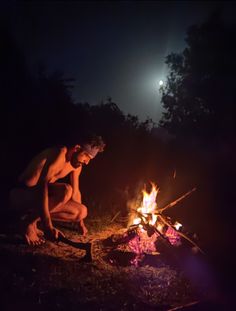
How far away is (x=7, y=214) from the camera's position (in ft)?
21.8

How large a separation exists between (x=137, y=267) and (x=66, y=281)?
1.17m

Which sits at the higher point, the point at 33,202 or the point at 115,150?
the point at 115,150

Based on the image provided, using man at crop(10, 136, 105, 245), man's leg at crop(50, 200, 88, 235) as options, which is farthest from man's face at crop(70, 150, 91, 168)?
man's leg at crop(50, 200, 88, 235)

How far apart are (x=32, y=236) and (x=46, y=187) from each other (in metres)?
0.81

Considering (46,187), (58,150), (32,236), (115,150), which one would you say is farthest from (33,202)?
(115,150)

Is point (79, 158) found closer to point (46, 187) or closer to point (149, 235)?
point (46, 187)

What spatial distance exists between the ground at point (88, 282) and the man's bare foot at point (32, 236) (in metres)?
0.10

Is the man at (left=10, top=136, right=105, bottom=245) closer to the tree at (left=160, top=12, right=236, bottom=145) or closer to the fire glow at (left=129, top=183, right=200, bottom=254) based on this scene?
the fire glow at (left=129, top=183, right=200, bottom=254)

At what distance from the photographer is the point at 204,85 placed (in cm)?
1894

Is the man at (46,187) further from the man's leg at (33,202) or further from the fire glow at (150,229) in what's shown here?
the fire glow at (150,229)

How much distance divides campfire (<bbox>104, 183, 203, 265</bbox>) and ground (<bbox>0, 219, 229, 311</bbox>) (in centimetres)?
24

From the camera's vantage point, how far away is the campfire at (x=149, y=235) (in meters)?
5.45

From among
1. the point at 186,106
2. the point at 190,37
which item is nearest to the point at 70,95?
the point at 186,106

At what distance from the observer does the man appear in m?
5.18
